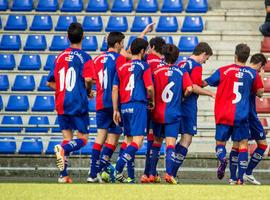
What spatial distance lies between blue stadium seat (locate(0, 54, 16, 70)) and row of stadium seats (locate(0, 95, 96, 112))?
3.26ft

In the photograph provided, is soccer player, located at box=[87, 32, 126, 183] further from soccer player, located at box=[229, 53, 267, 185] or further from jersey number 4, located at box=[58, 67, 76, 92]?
soccer player, located at box=[229, 53, 267, 185]

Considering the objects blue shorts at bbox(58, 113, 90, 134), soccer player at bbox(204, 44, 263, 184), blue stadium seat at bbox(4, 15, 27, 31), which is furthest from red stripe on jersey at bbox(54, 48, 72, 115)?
blue stadium seat at bbox(4, 15, 27, 31)

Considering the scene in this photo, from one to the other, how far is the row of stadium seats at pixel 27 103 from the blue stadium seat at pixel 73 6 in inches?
110

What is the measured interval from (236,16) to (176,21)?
1.39 meters

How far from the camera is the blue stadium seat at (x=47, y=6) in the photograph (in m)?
24.4

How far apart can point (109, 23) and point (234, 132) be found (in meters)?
8.27

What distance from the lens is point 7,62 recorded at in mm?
23250

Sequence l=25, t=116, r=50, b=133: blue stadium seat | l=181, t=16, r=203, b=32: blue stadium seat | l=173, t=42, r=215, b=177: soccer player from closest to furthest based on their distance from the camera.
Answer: l=173, t=42, r=215, b=177: soccer player, l=25, t=116, r=50, b=133: blue stadium seat, l=181, t=16, r=203, b=32: blue stadium seat

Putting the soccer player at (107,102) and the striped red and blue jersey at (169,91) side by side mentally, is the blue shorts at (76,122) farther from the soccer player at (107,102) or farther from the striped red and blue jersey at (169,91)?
the striped red and blue jersey at (169,91)

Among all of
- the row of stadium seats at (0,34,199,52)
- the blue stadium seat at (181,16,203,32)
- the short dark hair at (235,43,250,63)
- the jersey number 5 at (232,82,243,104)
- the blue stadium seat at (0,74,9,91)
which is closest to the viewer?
the short dark hair at (235,43,250,63)

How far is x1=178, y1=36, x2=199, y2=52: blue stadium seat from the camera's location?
74.8 ft

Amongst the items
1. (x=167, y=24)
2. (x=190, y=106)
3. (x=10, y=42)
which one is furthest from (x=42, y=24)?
(x=190, y=106)

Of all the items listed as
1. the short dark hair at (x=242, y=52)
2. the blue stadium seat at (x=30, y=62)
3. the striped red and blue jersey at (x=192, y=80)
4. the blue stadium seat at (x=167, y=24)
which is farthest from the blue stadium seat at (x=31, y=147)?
the short dark hair at (x=242, y=52)

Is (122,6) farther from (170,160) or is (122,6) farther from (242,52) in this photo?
(170,160)
